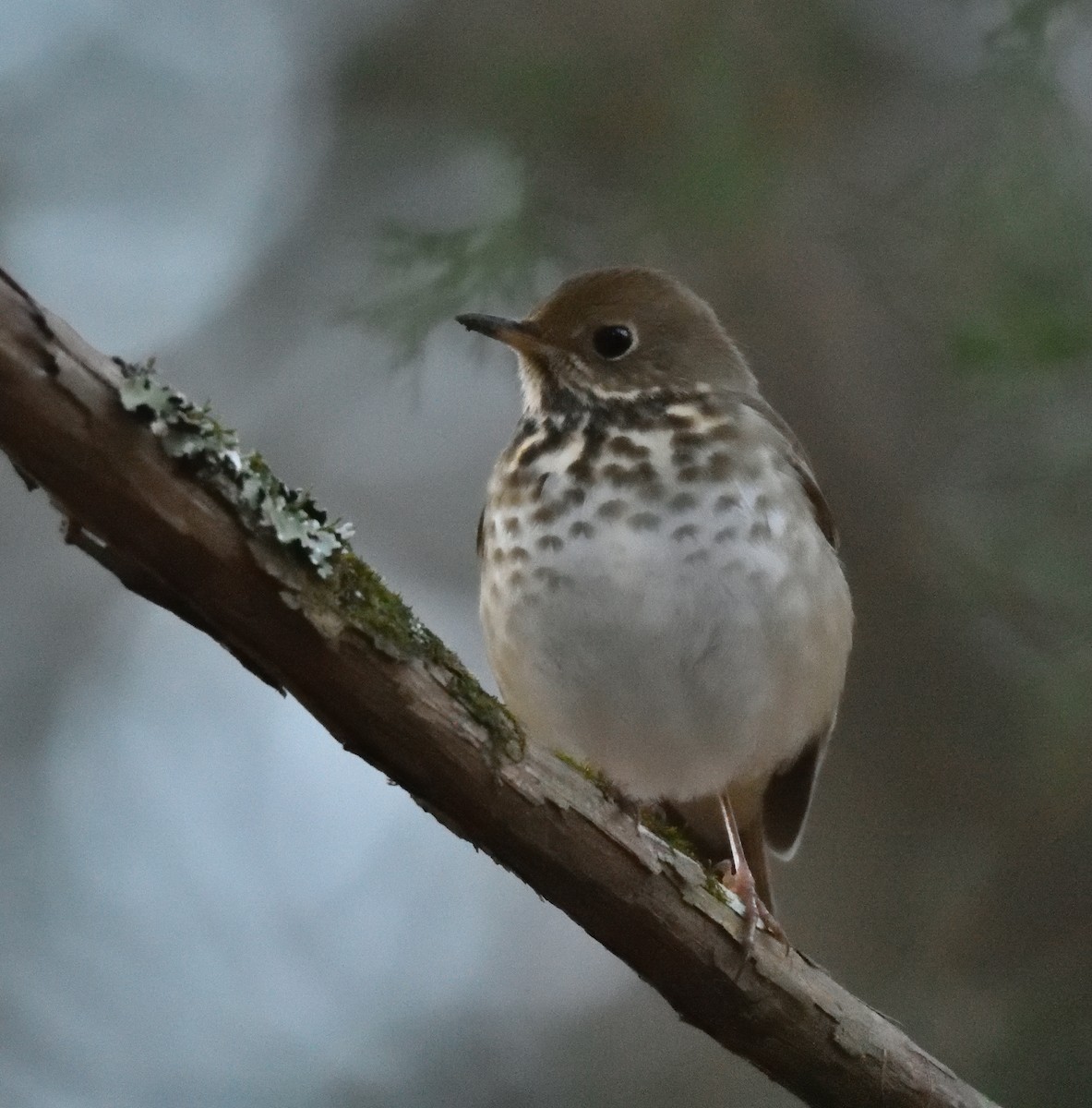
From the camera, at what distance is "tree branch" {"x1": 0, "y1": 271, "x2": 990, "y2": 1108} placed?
1.86 m

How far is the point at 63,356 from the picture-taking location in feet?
5.98

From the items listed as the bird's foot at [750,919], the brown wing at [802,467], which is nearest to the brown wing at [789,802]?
the brown wing at [802,467]

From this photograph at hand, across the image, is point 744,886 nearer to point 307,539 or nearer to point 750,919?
point 750,919

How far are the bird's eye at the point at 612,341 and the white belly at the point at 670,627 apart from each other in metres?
0.56

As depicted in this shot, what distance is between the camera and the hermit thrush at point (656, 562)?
3025mm

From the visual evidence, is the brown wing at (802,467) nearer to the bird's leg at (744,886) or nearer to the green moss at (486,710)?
the bird's leg at (744,886)

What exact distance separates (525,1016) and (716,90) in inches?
116

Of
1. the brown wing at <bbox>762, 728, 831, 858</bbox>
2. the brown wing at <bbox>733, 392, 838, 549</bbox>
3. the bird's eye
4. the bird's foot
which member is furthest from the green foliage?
the bird's foot

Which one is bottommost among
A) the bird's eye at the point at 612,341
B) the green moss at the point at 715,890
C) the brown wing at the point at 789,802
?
the green moss at the point at 715,890

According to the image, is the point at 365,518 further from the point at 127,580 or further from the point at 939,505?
the point at 127,580

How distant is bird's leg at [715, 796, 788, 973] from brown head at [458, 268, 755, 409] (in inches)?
39.4

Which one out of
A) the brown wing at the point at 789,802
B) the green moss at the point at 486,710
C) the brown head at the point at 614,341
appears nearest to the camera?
the green moss at the point at 486,710

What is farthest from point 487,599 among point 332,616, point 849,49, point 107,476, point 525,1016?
point 525,1016

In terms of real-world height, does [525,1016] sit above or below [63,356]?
above
